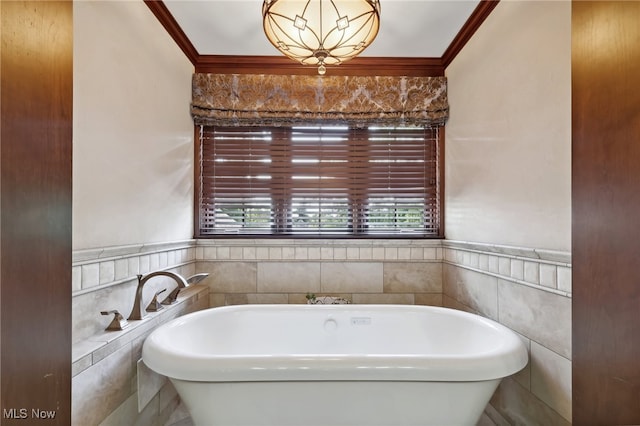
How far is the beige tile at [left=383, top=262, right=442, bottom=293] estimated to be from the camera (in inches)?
82.7

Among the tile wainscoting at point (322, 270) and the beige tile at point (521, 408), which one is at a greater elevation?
the tile wainscoting at point (322, 270)

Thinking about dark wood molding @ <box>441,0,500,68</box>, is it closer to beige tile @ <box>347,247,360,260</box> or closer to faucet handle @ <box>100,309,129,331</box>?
beige tile @ <box>347,247,360,260</box>

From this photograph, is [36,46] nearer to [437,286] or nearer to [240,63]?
[240,63]

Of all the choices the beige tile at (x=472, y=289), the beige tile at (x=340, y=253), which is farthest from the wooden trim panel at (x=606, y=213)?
the beige tile at (x=340, y=253)

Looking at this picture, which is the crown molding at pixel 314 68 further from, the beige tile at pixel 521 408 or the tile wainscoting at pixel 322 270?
the beige tile at pixel 521 408

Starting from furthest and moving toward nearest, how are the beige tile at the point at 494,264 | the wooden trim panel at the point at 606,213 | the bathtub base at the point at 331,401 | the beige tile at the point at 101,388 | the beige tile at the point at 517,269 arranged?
1. the beige tile at the point at 494,264
2. the beige tile at the point at 517,269
3. the bathtub base at the point at 331,401
4. the beige tile at the point at 101,388
5. the wooden trim panel at the point at 606,213

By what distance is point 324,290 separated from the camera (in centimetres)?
211

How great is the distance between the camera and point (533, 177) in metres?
1.28

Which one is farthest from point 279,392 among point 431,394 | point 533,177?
point 533,177

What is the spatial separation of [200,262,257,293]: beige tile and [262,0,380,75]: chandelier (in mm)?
1453

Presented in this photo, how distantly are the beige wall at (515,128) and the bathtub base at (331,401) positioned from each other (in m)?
0.73

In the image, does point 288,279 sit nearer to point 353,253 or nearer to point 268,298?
point 268,298

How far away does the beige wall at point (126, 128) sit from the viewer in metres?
1.15

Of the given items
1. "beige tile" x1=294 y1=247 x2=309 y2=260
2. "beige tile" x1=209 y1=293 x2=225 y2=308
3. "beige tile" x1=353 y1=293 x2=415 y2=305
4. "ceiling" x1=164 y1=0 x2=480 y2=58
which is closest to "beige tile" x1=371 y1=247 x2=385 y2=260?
"beige tile" x1=353 y1=293 x2=415 y2=305
